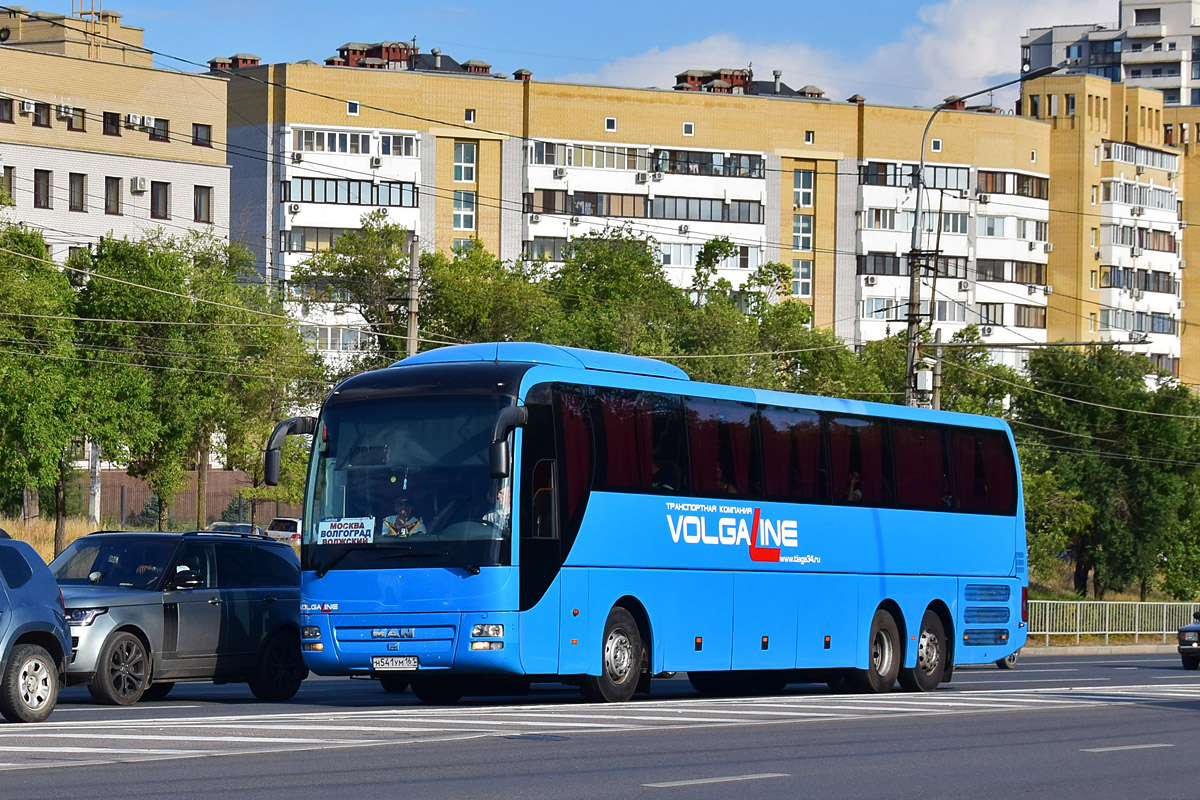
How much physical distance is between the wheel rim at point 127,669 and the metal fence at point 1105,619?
119ft

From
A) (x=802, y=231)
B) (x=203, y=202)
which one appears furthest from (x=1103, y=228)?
(x=203, y=202)

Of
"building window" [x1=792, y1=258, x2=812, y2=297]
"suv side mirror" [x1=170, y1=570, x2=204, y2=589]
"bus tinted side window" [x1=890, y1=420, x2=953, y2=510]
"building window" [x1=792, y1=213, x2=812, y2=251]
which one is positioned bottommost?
"suv side mirror" [x1=170, y1=570, x2=204, y2=589]

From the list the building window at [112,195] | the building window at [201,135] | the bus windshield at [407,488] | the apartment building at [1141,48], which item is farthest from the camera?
the apartment building at [1141,48]

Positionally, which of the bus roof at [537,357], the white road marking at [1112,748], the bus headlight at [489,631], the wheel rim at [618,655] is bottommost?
the white road marking at [1112,748]

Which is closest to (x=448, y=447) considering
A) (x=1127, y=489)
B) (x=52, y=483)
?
(x=52, y=483)

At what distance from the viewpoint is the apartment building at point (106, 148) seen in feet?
258

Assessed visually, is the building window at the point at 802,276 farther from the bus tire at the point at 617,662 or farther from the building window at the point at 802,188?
the bus tire at the point at 617,662

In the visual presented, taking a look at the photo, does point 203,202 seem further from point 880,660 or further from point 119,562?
point 119,562

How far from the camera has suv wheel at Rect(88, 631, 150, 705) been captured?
62.4 feet

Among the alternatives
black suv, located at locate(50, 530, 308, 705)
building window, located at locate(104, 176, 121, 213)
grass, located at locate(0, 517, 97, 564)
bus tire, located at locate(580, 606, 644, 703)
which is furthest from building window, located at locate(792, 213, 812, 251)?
bus tire, located at locate(580, 606, 644, 703)

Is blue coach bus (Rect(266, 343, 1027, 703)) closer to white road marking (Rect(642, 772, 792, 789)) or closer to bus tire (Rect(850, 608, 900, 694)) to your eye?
bus tire (Rect(850, 608, 900, 694))

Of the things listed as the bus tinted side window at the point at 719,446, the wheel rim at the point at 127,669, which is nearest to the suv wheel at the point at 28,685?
the wheel rim at the point at 127,669

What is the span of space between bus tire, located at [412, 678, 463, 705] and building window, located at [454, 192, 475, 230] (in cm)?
8102

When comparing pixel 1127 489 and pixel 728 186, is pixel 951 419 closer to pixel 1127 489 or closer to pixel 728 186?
pixel 1127 489
